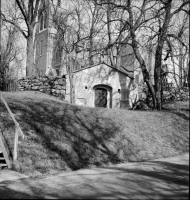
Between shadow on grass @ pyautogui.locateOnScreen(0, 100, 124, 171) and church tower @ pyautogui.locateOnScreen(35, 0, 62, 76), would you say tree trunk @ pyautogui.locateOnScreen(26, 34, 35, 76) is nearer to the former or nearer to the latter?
church tower @ pyautogui.locateOnScreen(35, 0, 62, 76)

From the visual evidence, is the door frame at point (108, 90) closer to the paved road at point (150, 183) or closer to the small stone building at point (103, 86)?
the small stone building at point (103, 86)

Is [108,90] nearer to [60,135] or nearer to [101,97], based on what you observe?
[101,97]

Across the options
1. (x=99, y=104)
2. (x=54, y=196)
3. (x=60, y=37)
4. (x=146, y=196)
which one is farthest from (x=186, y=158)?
(x=60, y=37)

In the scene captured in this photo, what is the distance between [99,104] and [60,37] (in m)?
7.15

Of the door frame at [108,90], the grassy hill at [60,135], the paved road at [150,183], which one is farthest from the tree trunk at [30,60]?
the paved road at [150,183]

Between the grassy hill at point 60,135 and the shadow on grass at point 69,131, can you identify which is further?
the shadow on grass at point 69,131

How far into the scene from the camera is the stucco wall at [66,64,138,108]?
18.1 metres

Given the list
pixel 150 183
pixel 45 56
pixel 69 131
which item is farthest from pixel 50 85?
pixel 150 183

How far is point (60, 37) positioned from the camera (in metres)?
21.5

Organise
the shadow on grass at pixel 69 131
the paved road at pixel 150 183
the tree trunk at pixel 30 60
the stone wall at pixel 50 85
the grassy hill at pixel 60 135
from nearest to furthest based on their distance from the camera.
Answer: the paved road at pixel 150 183 < the grassy hill at pixel 60 135 < the shadow on grass at pixel 69 131 < the stone wall at pixel 50 85 < the tree trunk at pixel 30 60

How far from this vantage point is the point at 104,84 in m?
18.8

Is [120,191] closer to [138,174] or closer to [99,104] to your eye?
[138,174]

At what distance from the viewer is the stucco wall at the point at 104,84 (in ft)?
59.5

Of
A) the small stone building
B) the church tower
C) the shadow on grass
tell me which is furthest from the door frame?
the church tower
